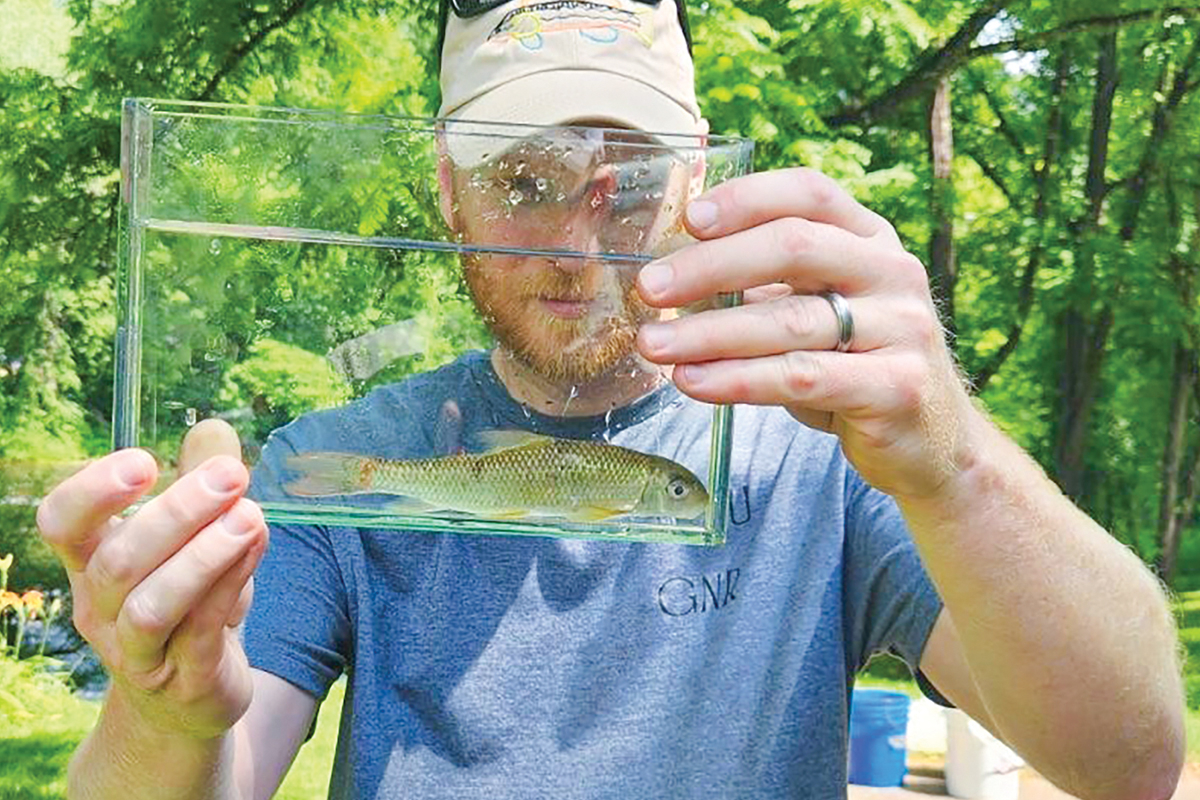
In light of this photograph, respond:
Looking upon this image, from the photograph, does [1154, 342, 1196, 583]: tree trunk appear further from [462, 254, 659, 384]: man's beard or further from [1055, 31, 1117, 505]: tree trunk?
[462, 254, 659, 384]: man's beard

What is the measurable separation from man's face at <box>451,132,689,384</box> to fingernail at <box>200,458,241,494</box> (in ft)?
0.92

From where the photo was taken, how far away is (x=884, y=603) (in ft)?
5.53

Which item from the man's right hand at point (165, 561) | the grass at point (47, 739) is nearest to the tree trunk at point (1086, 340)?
the grass at point (47, 739)

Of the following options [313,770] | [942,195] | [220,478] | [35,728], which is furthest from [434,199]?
[942,195]

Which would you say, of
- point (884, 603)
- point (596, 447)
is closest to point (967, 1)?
point (884, 603)

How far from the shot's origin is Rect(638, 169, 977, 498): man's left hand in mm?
1150

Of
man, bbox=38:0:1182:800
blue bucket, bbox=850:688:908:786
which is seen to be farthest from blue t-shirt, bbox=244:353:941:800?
blue bucket, bbox=850:688:908:786

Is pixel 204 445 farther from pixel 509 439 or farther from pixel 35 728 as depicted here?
pixel 35 728

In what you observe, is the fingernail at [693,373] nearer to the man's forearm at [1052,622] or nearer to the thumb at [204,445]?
the man's forearm at [1052,622]

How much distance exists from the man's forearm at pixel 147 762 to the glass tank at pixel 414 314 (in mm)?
266

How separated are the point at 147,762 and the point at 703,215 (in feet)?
2.41

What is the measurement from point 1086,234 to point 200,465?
8268 millimetres

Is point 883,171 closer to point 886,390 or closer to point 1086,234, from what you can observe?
point 1086,234

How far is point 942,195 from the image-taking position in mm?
7484
